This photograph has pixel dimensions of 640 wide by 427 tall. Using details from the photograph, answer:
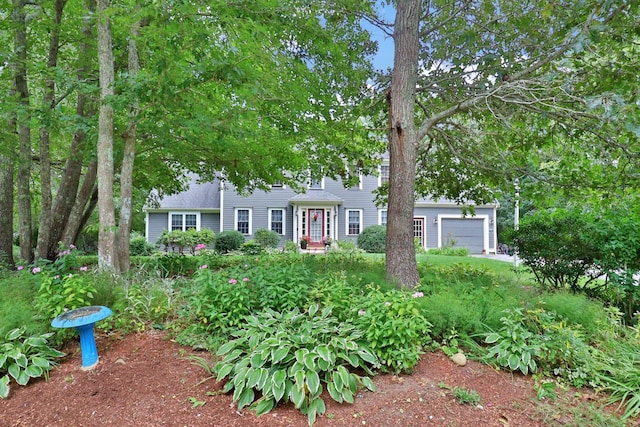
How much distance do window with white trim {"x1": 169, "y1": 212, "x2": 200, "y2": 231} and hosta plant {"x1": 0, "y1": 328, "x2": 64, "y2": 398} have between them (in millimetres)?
16199

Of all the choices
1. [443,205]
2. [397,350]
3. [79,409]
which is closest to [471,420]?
[397,350]

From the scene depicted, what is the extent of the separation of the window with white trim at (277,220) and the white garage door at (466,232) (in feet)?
29.1

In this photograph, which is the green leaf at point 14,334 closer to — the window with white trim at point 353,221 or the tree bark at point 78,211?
the tree bark at point 78,211

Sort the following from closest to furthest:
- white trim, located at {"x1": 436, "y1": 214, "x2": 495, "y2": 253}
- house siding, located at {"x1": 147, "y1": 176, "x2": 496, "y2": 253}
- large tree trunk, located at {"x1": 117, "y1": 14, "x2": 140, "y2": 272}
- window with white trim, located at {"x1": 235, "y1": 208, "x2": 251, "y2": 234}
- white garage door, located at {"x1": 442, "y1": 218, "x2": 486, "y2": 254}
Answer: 1. large tree trunk, located at {"x1": 117, "y1": 14, "x2": 140, "y2": 272}
2. house siding, located at {"x1": 147, "y1": 176, "x2": 496, "y2": 253}
3. window with white trim, located at {"x1": 235, "y1": 208, "x2": 251, "y2": 234}
4. white trim, located at {"x1": 436, "y1": 214, "x2": 495, "y2": 253}
5. white garage door, located at {"x1": 442, "y1": 218, "x2": 486, "y2": 254}

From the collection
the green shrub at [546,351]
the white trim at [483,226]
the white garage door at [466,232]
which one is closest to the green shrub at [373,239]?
the white trim at [483,226]

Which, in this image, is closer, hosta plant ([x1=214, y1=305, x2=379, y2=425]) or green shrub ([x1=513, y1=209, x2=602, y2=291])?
hosta plant ([x1=214, y1=305, x2=379, y2=425])

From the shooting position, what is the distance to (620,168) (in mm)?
4332

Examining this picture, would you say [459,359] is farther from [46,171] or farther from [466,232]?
[466,232]

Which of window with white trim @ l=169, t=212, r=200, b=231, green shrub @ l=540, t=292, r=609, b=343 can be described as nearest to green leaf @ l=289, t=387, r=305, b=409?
green shrub @ l=540, t=292, r=609, b=343

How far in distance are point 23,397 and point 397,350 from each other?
2.82m

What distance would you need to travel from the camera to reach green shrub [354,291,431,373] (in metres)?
2.84

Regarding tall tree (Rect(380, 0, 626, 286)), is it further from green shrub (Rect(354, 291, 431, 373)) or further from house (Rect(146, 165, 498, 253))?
house (Rect(146, 165, 498, 253))

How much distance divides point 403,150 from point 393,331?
2795 mm

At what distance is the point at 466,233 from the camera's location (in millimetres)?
19422
